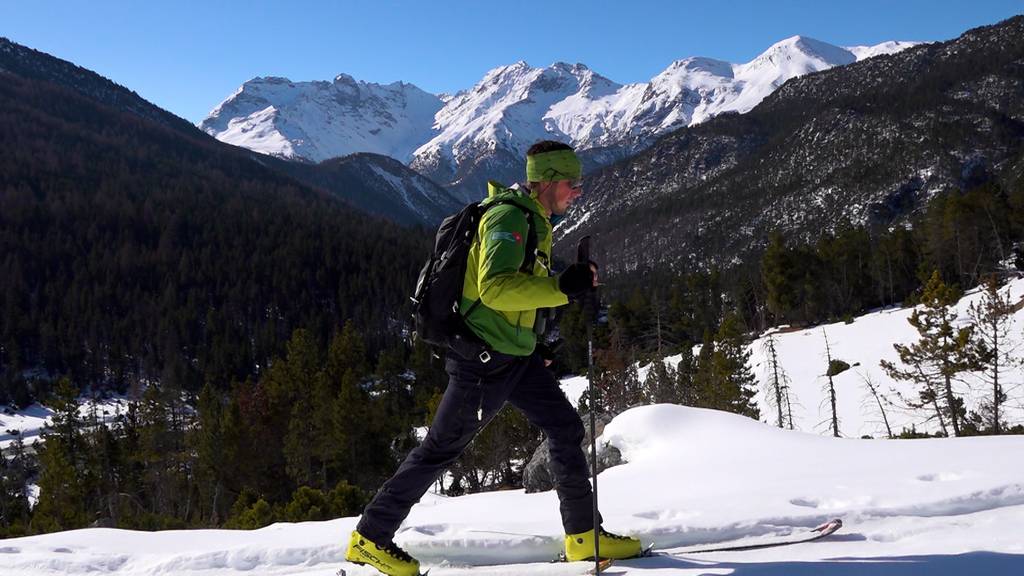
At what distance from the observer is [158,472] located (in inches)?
1284

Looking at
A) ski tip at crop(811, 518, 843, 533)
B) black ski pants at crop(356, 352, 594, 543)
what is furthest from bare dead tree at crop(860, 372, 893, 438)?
black ski pants at crop(356, 352, 594, 543)

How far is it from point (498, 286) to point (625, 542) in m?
1.87

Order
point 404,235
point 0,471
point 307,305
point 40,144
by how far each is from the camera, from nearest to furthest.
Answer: point 0,471
point 307,305
point 404,235
point 40,144

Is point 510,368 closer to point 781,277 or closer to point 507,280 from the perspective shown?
point 507,280

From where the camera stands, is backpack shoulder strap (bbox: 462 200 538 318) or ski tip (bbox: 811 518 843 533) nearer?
backpack shoulder strap (bbox: 462 200 538 318)

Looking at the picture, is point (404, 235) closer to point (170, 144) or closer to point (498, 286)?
point (170, 144)

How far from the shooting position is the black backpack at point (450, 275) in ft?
10.1

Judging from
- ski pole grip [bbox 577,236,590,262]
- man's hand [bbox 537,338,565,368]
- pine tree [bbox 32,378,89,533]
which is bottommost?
pine tree [bbox 32,378,89,533]

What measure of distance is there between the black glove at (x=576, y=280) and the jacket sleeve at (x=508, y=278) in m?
0.03

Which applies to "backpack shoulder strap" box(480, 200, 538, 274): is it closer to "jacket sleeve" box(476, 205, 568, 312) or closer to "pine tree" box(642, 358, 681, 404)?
"jacket sleeve" box(476, 205, 568, 312)

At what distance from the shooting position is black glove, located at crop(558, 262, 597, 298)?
290 centimetres

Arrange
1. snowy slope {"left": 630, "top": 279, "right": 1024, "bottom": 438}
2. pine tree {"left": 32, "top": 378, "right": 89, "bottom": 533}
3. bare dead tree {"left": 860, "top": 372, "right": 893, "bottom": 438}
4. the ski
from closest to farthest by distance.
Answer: the ski → pine tree {"left": 32, "top": 378, "right": 89, "bottom": 533} → bare dead tree {"left": 860, "top": 372, "right": 893, "bottom": 438} → snowy slope {"left": 630, "top": 279, "right": 1024, "bottom": 438}

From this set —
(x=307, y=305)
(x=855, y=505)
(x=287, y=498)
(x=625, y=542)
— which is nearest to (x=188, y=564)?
(x=625, y=542)

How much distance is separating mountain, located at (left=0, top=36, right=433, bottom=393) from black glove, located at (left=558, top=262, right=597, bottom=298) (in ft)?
242
